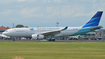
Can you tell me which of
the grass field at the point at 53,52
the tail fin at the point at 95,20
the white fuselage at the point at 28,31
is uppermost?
the tail fin at the point at 95,20

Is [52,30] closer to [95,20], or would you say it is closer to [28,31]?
[28,31]

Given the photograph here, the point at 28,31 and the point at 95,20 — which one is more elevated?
the point at 95,20

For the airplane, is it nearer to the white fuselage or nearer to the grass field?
the white fuselage

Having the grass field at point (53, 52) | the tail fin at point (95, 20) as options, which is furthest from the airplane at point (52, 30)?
the grass field at point (53, 52)

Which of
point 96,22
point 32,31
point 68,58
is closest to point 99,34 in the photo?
point 96,22

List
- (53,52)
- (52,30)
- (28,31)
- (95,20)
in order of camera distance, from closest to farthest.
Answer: (53,52) < (28,31) < (52,30) < (95,20)

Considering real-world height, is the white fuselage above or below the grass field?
above

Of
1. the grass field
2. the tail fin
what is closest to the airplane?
the tail fin

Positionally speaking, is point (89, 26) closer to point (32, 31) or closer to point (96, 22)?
point (96, 22)

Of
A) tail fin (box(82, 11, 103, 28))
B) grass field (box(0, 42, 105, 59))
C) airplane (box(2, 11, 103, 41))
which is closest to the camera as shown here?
grass field (box(0, 42, 105, 59))

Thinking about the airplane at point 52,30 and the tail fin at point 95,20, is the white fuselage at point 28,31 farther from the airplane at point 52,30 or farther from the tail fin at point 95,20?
the tail fin at point 95,20

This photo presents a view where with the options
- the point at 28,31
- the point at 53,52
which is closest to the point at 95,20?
the point at 28,31

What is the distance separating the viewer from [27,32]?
1994 inches

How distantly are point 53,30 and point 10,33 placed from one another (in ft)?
36.7
